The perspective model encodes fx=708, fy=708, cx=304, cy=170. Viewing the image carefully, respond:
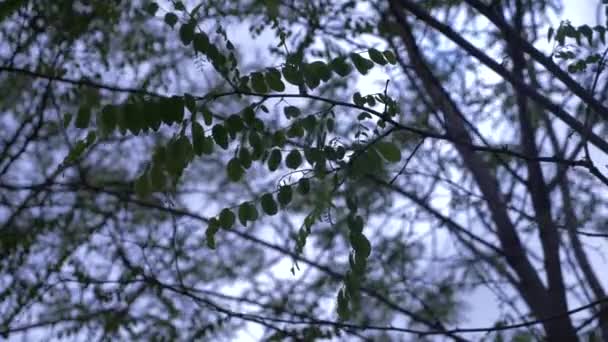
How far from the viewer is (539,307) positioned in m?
3.16

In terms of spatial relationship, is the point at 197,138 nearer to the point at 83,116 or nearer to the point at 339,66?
the point at 83,116

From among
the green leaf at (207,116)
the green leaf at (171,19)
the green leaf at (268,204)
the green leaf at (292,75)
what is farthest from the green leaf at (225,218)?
the green leaf at (171,19)

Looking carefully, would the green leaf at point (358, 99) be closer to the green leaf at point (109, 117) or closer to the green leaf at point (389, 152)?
the green leaf at point (389, 152)

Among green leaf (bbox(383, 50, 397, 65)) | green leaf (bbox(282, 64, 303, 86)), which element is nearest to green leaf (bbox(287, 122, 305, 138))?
green leaf (bbox(282, 64, 303, 86))

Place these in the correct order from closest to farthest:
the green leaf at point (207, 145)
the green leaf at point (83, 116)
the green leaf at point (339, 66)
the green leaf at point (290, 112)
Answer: the green leaf at point (83, 116) < the green leaf at point (207, 145) < the green leaf at point (339, 66) < the green leaf at point (290, 112)

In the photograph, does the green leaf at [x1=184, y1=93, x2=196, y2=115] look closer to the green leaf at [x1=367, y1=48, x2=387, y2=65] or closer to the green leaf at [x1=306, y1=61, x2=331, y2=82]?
the green leaf at [x1=306, y1=61, x2=331, y2=82]

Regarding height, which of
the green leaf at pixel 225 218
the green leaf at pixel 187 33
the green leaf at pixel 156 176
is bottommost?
the green leaf at pixel 156 176

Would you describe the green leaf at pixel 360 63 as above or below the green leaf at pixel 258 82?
above

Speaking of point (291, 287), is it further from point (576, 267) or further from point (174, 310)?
point (576, 267)

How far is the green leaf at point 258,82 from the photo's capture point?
137 cm

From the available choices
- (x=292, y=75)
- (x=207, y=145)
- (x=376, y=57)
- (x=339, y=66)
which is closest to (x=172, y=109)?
(x=207, y=145)

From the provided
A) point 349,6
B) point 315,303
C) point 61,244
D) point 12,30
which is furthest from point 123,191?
point 349,6

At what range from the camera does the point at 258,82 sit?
4.50 ft

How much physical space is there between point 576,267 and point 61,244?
2.61 metres
